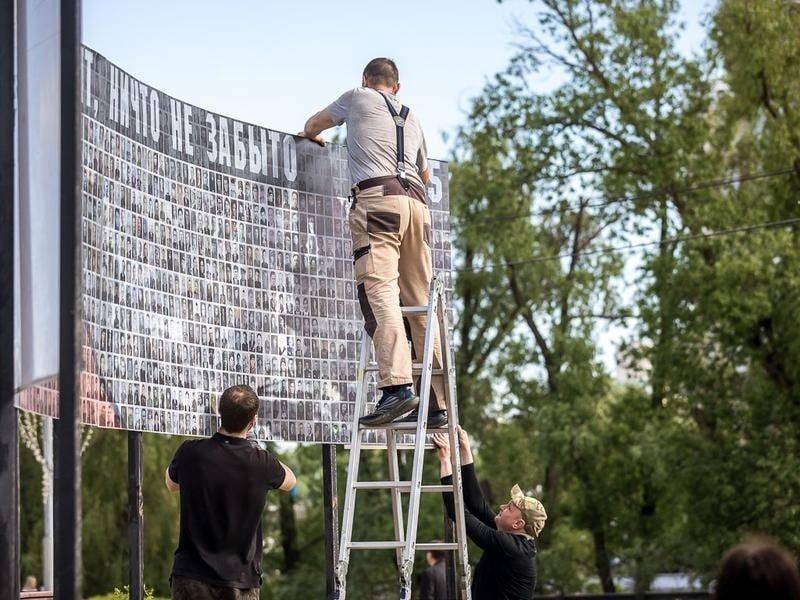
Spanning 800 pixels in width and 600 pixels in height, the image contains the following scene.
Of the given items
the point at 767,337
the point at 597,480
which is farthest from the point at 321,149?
the point at 597,480

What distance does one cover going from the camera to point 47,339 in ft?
14.6

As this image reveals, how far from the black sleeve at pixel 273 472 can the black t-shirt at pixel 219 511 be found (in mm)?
29

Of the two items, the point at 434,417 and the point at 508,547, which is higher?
the point at 434,417

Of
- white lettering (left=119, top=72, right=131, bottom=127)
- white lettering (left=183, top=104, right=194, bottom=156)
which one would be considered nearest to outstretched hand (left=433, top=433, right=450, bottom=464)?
white lettering (left=183, top=104, right=194, bottom=156)

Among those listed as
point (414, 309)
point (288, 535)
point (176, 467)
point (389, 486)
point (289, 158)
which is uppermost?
point (289, 158)

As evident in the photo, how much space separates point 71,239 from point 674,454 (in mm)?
18728

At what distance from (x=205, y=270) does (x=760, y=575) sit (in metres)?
4.85

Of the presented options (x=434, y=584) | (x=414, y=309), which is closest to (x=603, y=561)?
(x=434, y=584)

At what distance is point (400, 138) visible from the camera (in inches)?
273

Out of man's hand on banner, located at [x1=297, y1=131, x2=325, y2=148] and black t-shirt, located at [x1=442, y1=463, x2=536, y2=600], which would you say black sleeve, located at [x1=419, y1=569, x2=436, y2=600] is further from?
black t-shirt, located at [x1=442, y1=463, x2=536, y2=600]

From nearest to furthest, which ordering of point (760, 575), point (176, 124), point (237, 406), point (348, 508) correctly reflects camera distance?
point (760, 575)
point (237, 406)
point (348, 508)
point (176, 124)

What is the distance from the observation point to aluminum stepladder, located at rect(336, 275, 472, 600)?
5.93m

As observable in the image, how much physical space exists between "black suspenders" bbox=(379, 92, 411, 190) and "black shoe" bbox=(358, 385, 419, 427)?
1.25m

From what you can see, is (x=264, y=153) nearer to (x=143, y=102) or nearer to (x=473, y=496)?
(x=143, y=102)
